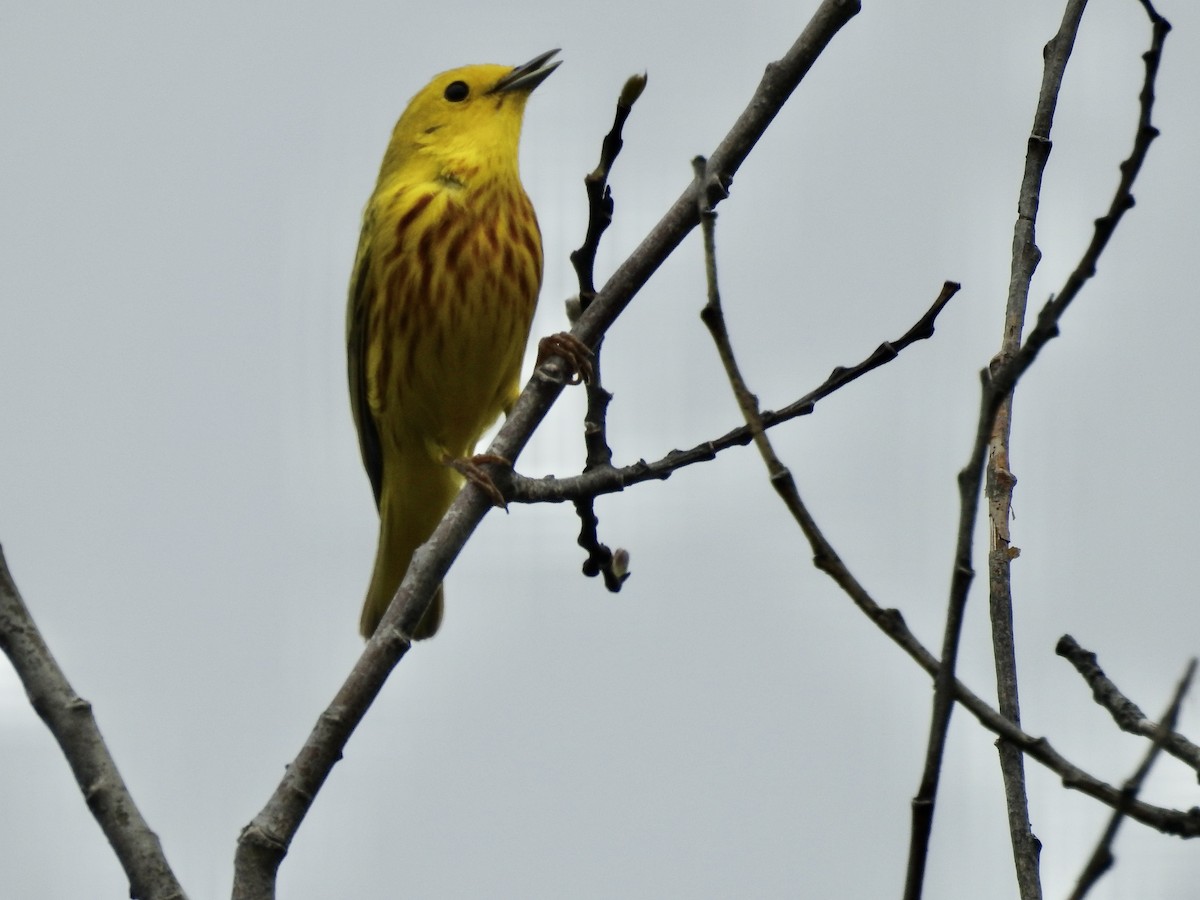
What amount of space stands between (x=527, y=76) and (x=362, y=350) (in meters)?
1.56

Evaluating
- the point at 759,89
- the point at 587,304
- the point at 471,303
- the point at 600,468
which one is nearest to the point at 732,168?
the point at 759,89

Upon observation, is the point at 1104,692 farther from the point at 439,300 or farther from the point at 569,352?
the point at 439,300

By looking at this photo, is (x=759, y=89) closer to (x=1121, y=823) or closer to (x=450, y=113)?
(x=1121, y=823)

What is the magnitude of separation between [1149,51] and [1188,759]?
127 centimetres

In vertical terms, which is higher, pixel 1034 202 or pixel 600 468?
pixel 1034 202

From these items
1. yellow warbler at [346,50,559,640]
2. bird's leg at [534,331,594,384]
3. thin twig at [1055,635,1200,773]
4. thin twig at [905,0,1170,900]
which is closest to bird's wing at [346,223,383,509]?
yellow warbler at [346,50,559,640]

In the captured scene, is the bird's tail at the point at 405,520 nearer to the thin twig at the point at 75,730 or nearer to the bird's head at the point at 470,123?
the bird's head at the point at 470,123

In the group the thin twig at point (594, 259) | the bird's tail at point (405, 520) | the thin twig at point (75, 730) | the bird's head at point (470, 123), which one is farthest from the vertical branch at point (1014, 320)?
the bird's tail at point (405, 520)

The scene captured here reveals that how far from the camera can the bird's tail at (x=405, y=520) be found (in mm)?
7340

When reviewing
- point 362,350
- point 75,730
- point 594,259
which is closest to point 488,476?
point 594,259

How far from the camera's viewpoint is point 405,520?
749 cm

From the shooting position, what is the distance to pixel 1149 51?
276 centimetres

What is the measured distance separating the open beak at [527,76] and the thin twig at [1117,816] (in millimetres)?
5801

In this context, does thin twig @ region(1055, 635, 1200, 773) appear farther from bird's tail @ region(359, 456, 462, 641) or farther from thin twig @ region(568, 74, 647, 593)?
bird's tail @ region(359, 456, 462, 641)
